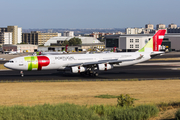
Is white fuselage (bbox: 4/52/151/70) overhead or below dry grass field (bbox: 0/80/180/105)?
overhead

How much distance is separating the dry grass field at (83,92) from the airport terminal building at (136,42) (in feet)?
396

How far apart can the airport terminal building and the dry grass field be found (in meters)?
121

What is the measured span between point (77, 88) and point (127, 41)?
423ft

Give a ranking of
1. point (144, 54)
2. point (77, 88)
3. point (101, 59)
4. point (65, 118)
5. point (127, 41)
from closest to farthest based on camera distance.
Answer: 1. point (65, 118)
2. point (77, 88)
3. point (101, 59)
4. point (144, 54)
5. point (127, 41)

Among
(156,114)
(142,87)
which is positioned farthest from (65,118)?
(142,87)

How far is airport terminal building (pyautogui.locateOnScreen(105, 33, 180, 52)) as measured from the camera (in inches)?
6304

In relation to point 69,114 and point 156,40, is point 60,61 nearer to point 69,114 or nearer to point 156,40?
point 156,40

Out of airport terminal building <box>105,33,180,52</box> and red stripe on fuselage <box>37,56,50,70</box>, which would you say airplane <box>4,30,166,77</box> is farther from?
airport terminal building <box>105,33,180,52</box>

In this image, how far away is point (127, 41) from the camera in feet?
537

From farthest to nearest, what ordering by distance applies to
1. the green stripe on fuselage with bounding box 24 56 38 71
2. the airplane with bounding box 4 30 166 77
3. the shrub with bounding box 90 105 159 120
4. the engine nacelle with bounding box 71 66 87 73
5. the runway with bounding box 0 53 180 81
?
1. the engine nacelle with bounding box 71 66 87 73
2. the airplane with bounding box 4 30 166 77
3. the green stripe on fuselage with bounding box 24 56 38 71
4. the runway with bounding box 0 53 180 81
5. the shrub with bounding box 90 105 159 120

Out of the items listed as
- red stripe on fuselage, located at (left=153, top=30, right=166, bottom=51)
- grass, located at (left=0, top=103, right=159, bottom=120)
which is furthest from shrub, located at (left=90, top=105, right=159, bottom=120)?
→ red stripe on fuselage, located at (left=153, top=30, right=166, bottom=51)

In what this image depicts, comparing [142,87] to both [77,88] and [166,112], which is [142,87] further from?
[166,112]

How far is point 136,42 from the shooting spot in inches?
6363

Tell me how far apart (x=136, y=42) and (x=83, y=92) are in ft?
430
